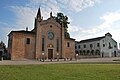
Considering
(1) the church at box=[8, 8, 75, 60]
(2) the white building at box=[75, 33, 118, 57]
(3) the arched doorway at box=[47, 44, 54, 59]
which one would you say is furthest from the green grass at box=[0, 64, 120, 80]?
(2) the white building at box=[75, 33, 118, 57]

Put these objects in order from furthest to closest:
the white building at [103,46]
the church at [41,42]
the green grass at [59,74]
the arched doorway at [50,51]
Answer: the white building at [103,46] < the arched doorway at [50,51] < the church at [41,42] < the green grass at [59,74]

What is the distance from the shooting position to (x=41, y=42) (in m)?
45.6

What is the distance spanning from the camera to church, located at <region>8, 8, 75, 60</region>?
41.8 m

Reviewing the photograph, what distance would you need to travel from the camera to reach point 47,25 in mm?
47219

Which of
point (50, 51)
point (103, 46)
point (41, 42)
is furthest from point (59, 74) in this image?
point (103, 46)

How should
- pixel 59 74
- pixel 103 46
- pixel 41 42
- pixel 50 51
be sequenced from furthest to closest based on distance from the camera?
pixel 103 46 → pixel 50 51 → pixel 41 42 → pixel 59 74

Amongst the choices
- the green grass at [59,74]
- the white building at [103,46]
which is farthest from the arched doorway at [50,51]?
the green grass at [59,74]

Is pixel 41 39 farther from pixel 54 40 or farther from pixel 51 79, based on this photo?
pixel 51 79

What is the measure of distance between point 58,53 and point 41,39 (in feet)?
21.0

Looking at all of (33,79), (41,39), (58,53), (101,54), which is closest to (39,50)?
(41,39)

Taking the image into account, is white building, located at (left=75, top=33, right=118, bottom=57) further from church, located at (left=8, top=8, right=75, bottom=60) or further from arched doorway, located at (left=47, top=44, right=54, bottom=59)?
arched doorway, located at (left=47, top=44, right=54, bottom=59)

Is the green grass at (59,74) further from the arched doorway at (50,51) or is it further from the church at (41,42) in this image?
the arched doorway at (50,51)

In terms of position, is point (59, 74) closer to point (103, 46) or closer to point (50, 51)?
point (50, 51)

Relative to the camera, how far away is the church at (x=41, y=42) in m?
41.8
